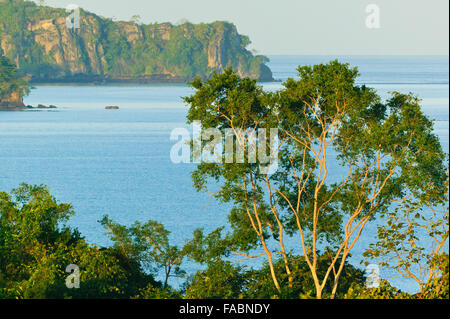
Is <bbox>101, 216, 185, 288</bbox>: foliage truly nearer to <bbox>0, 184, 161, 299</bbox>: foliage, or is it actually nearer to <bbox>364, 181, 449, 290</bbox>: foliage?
<bbox>0, 184, 161, 299</bbox>: foliage

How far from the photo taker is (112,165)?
63.7m

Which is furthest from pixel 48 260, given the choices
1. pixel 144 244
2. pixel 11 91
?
pixel 11 91

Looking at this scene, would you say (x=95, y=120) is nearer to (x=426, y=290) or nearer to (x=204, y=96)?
(x=204, y=96)

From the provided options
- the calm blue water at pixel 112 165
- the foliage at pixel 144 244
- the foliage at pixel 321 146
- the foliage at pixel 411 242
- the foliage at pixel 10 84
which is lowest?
the calm blue water at pixel 112 165

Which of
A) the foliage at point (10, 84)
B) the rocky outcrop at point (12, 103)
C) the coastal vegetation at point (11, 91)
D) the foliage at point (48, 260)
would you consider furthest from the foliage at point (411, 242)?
the foliage at point (10, 84)

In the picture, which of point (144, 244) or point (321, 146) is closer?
point (321, 146)

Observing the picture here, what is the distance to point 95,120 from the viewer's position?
9612cm

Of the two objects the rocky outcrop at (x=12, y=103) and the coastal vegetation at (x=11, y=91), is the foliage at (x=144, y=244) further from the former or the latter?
the coastal vegetation at (x=11, y=91)

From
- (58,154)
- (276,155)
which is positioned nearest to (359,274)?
(276,155)

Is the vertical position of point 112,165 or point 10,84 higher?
point 10,84

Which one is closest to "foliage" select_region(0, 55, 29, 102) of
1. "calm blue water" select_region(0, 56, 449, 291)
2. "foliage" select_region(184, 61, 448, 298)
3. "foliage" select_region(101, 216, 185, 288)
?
"calm blue water" select_region(0, 56, 449, 291)

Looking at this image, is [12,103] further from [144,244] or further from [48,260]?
[48,260]

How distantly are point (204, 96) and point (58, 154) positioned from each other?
55.4m

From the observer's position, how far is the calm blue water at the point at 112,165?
4419 cm
